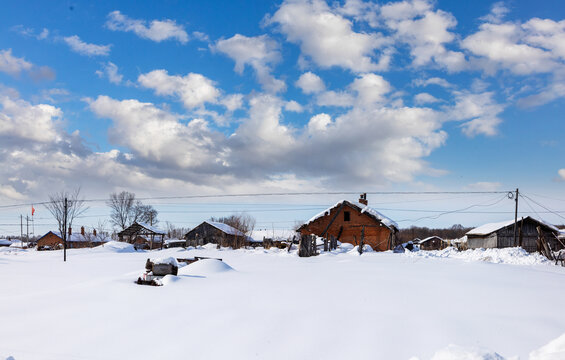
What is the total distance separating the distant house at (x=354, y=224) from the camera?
36.0m

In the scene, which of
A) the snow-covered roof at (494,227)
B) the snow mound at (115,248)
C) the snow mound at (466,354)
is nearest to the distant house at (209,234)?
the snow mound at (115,248)

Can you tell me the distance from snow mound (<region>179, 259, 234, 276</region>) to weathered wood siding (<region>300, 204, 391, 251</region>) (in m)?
24.2

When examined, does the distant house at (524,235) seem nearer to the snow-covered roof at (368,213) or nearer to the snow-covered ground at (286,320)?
the snow-covered roof at (368,213)

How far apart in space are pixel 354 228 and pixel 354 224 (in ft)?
1.57

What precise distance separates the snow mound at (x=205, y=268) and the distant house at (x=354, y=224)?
23.9 m

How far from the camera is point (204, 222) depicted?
5488 centimetres

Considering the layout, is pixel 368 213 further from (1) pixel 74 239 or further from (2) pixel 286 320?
(1) pixel 74 239

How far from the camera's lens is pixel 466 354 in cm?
383

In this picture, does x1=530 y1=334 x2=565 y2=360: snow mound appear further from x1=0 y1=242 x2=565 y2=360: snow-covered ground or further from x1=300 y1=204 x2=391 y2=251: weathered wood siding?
x1=300 y1=204 x2=391 y2=251: weathered wood siding

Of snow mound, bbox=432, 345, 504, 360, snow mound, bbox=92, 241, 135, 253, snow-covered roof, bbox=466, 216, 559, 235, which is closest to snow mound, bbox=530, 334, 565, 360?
snow mound, bbox=432, 345, 504, 360

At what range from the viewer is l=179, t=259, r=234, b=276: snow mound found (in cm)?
1149

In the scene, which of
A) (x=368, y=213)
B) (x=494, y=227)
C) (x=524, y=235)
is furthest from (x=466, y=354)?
(x=524, y=235)

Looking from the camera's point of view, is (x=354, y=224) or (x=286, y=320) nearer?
(x=286, y=320)

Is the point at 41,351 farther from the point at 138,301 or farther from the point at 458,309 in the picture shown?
the point at 458,309
